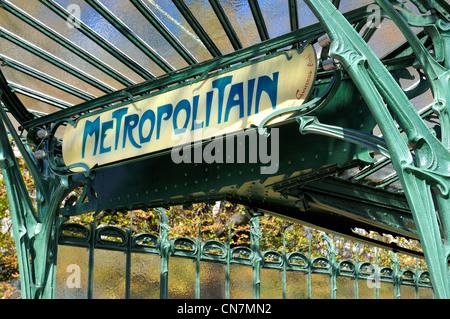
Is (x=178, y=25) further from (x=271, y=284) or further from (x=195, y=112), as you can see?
(x=271, y=284)

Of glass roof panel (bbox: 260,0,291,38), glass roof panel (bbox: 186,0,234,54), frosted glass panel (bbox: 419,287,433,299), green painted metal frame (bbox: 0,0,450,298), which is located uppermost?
glass roof panel (bbox: 186,0,234,54)

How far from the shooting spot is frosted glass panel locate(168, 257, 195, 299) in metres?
7.33

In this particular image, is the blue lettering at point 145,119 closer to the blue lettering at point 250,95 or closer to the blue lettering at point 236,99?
the blue lettering at point 236,99

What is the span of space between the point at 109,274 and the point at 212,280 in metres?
1.51

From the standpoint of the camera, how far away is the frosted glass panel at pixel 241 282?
7.82 meters

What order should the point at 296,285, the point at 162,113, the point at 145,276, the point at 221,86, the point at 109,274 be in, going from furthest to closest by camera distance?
1. the point at 296,285
2. the point at 145,276
3. the point at 109,274
4. the point at 162,113
5. the point at 221,86

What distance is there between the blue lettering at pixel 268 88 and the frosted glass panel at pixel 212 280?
348 cm

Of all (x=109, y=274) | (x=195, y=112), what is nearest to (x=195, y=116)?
(x=195, y=112)

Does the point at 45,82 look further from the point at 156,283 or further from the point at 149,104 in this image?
the point at 156,283

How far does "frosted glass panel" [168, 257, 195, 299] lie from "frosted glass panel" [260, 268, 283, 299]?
3.64ft

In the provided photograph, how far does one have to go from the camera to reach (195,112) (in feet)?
17.3

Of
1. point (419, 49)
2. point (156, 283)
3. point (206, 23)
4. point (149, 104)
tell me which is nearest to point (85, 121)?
point (149, 104)

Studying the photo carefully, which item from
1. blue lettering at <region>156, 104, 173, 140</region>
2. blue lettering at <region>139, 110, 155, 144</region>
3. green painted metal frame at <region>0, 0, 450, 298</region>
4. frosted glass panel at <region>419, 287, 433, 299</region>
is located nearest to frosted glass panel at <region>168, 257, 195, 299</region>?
green painted metal frame at <region>0, 0, 450, 298</region>

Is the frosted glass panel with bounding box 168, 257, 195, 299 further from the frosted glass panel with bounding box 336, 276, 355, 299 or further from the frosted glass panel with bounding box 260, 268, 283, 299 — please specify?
the frosted glass panel with bounding box 336, 276, 355, 299
